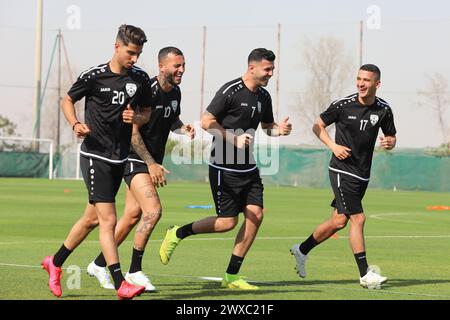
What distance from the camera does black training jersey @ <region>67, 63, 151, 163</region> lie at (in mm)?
11250

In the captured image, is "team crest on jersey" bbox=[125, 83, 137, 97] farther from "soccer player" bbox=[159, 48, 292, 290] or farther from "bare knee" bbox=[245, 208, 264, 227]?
"bare knee" bbox=[245, 208, 264, 227]

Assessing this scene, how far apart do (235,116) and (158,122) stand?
849mm

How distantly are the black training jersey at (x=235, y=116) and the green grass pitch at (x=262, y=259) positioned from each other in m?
1.38

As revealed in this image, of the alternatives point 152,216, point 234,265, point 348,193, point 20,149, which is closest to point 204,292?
point 234,265

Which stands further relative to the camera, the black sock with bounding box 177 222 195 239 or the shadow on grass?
the black sock with bounding box 177 222 195 239

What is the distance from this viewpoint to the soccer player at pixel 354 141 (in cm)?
1338

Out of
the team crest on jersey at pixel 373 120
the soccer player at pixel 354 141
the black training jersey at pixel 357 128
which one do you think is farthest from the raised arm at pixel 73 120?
the team crest on jersey at pixel 373 120

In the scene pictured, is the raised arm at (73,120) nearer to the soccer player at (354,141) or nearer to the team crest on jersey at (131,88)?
the team crest on jersey at (131,88)

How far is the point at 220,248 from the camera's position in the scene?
57.9 ft

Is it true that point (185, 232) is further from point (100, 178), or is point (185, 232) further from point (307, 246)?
point (100, 178)

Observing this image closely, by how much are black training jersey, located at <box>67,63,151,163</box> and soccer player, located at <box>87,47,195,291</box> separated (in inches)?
29.7

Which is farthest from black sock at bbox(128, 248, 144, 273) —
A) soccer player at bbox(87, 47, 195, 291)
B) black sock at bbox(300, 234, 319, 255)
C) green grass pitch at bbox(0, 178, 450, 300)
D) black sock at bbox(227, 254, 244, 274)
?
black sock at bbox(300, 234, 319, 255)

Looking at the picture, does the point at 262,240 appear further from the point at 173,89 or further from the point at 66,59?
the point at 66,59
